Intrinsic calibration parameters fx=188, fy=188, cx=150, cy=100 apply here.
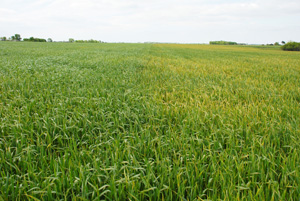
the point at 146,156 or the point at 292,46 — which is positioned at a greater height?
the point at 292,46

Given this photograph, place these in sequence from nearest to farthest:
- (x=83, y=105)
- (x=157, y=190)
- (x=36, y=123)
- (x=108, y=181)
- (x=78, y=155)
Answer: (x=157, y=190)
(x=108, y=181)
(x=78, y=155)
(x=36, y=123)
(x=83, y=105)

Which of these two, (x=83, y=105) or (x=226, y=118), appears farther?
(x=83, y=105)

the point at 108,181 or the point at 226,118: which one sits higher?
the point at 226,118

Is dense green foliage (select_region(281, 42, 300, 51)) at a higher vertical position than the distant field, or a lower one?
higher

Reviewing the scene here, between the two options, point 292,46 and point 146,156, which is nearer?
point 146,156

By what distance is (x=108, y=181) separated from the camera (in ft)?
6.59

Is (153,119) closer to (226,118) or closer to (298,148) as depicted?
(226,118)

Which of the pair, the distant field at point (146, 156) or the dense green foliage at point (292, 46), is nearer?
the distant field at point (146, 156)

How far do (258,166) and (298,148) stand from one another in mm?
968

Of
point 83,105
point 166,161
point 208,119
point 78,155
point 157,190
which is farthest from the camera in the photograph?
point 83,105

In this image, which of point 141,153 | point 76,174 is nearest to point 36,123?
point 76,174

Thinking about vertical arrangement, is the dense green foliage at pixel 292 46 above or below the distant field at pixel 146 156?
above

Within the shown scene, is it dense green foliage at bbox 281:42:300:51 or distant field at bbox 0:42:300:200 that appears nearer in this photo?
distant field at bbox 0:42:300:200

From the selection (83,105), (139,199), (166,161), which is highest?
(83,105)
